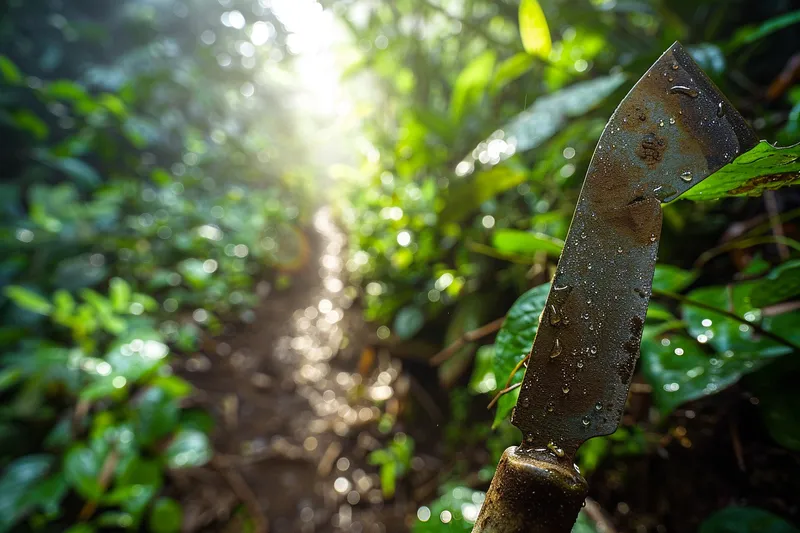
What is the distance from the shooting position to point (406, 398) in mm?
1808

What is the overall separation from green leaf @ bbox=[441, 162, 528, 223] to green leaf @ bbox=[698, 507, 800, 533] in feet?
3.02

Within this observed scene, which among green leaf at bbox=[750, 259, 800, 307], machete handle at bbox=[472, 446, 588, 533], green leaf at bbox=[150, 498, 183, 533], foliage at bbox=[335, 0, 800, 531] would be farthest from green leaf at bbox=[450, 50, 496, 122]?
green leaf at bbox=[150, 498, 183, 533]

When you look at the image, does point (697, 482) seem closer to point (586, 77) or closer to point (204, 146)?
point (586, 77)

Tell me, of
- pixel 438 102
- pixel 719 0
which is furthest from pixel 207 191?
pixel 719 0

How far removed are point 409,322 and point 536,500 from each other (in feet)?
5.02

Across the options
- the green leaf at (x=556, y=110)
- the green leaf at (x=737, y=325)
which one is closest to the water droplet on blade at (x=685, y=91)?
the green leaf at (x=737, y=325)

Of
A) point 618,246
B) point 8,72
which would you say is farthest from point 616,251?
point 8,72

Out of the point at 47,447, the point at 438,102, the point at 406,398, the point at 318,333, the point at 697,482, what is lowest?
the point at 318,333

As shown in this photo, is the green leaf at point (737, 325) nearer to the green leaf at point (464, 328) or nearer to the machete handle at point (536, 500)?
the machete handle at point (536, 500)

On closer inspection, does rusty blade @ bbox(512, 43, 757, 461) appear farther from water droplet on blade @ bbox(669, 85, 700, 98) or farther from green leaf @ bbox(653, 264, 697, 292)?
green leaf @ bbox(653, 264, 697, 292)

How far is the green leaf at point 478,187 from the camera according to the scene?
118cm

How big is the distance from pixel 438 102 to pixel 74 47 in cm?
394

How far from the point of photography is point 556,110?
0.98 metres

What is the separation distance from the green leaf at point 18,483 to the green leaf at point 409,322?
151 cm
